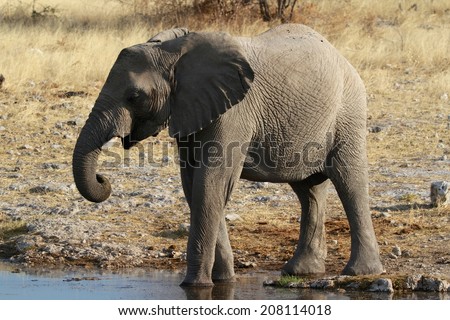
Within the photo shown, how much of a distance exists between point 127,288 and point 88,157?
1207mm

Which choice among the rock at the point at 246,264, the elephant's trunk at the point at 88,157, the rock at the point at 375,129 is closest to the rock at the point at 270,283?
the rock at the point at 246,264

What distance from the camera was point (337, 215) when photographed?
37.7ft

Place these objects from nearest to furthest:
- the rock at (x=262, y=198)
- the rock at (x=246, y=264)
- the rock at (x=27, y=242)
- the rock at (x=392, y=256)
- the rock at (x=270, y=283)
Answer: the rock at (x=270, y=283) → the rock at (x=246, y=264) → the rock at (x=392, y=256) → the rock at (x=27, y=242) → the rock at (x=262, y=198)

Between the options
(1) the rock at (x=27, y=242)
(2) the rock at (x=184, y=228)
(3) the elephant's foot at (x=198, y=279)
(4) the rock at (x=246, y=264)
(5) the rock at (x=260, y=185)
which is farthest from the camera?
(5) the rock at (x=260, y=185)

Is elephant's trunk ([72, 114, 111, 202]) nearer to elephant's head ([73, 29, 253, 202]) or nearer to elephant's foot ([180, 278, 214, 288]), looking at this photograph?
elephant's head ([73, 29, 253, 202])

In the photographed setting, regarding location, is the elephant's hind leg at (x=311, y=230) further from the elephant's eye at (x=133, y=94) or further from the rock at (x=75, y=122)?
the rock at (x=75, y=122)

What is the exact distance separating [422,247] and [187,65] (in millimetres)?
2966

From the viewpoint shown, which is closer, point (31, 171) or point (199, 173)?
point (199, 173)

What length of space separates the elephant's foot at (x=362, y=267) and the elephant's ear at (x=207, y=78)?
1.63m

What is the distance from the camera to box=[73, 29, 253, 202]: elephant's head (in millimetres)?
8195

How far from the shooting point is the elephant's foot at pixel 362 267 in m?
8.99

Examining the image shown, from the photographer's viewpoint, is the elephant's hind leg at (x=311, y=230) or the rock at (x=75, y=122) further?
the rock at (x=75, y=122)

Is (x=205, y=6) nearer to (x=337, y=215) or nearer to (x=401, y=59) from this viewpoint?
(x=401, y=59)
